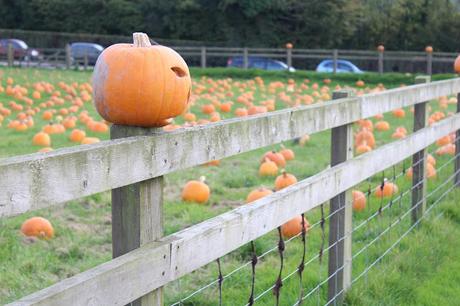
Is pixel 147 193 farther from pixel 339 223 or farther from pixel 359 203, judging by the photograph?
pixel 359 203

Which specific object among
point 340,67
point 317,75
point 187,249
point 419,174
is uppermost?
point 187,249

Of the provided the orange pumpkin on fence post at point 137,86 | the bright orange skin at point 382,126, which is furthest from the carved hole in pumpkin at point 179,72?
the bright orange skin at point 382,126

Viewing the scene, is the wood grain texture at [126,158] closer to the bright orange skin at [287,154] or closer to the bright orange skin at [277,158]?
the bright orange skin at [277,158]

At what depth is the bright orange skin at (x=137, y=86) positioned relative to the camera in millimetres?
2445

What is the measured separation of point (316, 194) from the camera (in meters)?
3.73

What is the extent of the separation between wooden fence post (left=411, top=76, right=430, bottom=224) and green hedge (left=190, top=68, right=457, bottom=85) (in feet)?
61.0

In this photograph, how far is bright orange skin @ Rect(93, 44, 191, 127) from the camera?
245cm

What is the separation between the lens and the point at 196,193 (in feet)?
24.2

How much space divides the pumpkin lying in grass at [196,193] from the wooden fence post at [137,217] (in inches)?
192

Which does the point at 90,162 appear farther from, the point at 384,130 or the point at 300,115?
the point at 384,130

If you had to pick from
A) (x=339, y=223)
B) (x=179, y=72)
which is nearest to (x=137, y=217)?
(x=179, y=72)

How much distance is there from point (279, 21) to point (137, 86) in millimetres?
43723

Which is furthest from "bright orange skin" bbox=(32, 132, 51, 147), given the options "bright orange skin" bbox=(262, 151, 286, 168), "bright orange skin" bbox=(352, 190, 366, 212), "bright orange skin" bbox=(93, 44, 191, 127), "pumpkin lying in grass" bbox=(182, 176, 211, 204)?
"bright orange skin" bbox=(93, 44, 191, 127)

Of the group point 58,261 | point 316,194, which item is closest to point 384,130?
point 58,261
